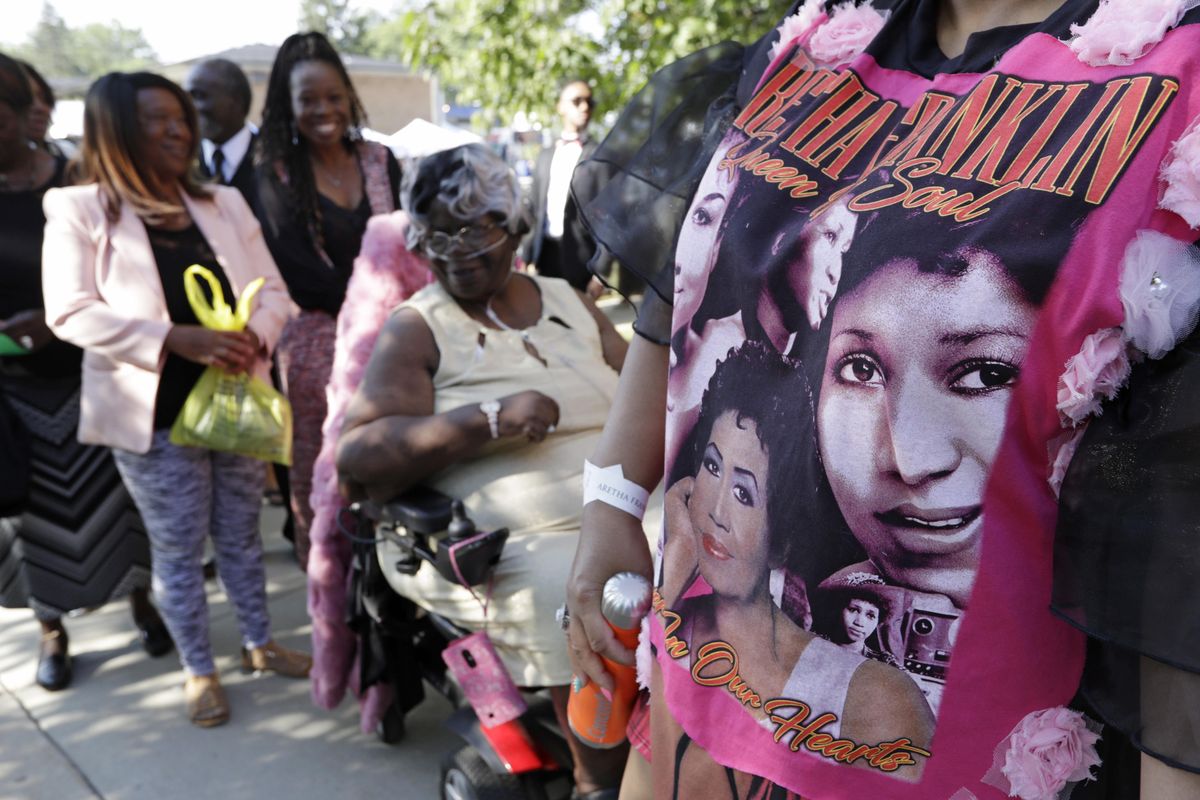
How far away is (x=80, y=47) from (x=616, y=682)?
106 meters

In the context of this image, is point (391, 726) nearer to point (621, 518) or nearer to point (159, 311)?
point (159, 311)

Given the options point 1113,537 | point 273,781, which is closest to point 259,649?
point 273,781

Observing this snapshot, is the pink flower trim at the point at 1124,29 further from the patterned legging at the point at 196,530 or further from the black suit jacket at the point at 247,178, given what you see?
the black suit jacket at the point at 247,178

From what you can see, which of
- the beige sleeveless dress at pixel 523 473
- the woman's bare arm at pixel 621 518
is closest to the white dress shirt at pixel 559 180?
the beige sleeveless dress at pixel 523 473

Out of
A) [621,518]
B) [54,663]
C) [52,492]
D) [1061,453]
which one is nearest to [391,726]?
[54,663]

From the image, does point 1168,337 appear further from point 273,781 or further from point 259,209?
point 259,209

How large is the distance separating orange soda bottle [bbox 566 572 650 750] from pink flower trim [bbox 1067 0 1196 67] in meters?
0.72

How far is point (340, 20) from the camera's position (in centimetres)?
7300

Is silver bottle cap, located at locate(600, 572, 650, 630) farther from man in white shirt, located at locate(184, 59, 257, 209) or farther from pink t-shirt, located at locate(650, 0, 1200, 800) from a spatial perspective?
man in white shirt, located at locate(184, 59, 257, 209)

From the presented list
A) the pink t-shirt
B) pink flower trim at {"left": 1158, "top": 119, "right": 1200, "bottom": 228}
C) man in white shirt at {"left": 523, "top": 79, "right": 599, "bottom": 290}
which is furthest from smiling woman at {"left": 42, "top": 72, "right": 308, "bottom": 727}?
pink flower trim at {"left": 1158, "top": 119, "right": 1200, "bottom": 228}

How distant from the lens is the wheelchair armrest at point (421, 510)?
2422mm

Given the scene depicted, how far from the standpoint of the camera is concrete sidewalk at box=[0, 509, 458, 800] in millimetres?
3080

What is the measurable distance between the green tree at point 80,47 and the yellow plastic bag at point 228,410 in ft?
253

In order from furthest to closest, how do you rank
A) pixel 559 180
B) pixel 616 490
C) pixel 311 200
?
pixel 559 180 < pixel 311 200 < pixel 616 490
